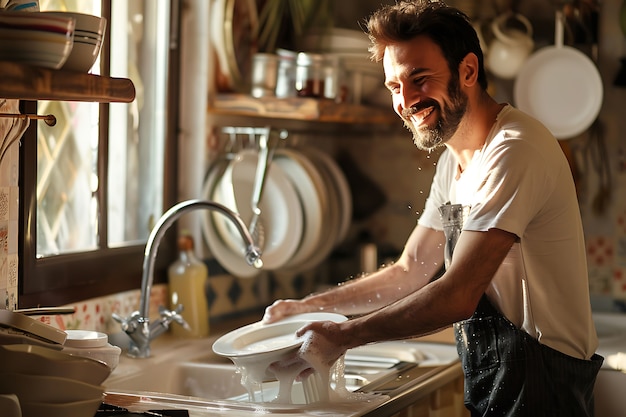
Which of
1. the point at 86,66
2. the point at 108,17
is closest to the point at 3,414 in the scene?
the point at 86,66

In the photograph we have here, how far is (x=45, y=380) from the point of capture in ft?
4.76

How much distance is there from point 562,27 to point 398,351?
1243mm

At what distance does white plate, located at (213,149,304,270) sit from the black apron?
3.01 ft

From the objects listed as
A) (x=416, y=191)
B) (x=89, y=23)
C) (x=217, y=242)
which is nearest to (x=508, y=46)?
(x=416, y=191)

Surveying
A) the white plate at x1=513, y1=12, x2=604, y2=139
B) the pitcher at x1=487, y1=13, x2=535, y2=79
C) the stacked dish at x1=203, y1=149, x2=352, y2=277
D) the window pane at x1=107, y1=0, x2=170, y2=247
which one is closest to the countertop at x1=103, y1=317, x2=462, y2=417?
the stacked dish at x1=203, y1=149, x2=352, y2=277

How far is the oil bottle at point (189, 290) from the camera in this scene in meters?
2.56

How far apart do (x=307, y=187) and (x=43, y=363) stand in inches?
58.5

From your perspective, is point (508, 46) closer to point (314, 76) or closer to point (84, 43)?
point (314, 76)

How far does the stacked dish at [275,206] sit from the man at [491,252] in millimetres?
645

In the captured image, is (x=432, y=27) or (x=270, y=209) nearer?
(x=432, y=27)

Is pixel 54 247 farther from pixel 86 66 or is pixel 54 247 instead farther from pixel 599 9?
pixel 599 9

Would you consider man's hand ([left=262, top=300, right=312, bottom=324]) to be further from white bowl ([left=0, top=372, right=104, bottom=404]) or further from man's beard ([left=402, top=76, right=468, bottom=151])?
white bowl ([left=0, top=372, right=104, bottom=404])

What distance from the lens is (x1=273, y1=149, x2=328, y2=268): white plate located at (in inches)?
113

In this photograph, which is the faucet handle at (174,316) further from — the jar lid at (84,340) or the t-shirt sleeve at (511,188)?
the t-shirt sleeve at (511,188)
